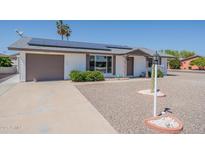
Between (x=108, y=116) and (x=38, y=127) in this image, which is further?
(x=108, y=116)

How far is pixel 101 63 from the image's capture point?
1778cm

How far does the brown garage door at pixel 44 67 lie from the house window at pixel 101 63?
3.20 metres

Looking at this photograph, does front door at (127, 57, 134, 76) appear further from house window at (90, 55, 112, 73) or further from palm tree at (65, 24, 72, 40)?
palm tree at (65, 24, 72, 40)

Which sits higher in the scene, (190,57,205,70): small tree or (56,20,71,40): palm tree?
(56,20,71,40): palm tree

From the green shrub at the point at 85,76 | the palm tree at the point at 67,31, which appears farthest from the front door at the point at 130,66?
the palm tree at the point at 67,31

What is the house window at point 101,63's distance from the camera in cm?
1723

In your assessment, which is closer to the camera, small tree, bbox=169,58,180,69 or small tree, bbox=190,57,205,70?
small tree, bbox=190,57,205,70

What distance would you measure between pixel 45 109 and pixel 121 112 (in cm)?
274

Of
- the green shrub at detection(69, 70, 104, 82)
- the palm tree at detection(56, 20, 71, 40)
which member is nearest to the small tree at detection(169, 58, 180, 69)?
the palm tree at detection(56, 20, 71, 40)

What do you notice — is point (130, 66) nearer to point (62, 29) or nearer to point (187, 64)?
point (62, 29)

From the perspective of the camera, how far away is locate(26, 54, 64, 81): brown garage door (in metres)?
14.3
